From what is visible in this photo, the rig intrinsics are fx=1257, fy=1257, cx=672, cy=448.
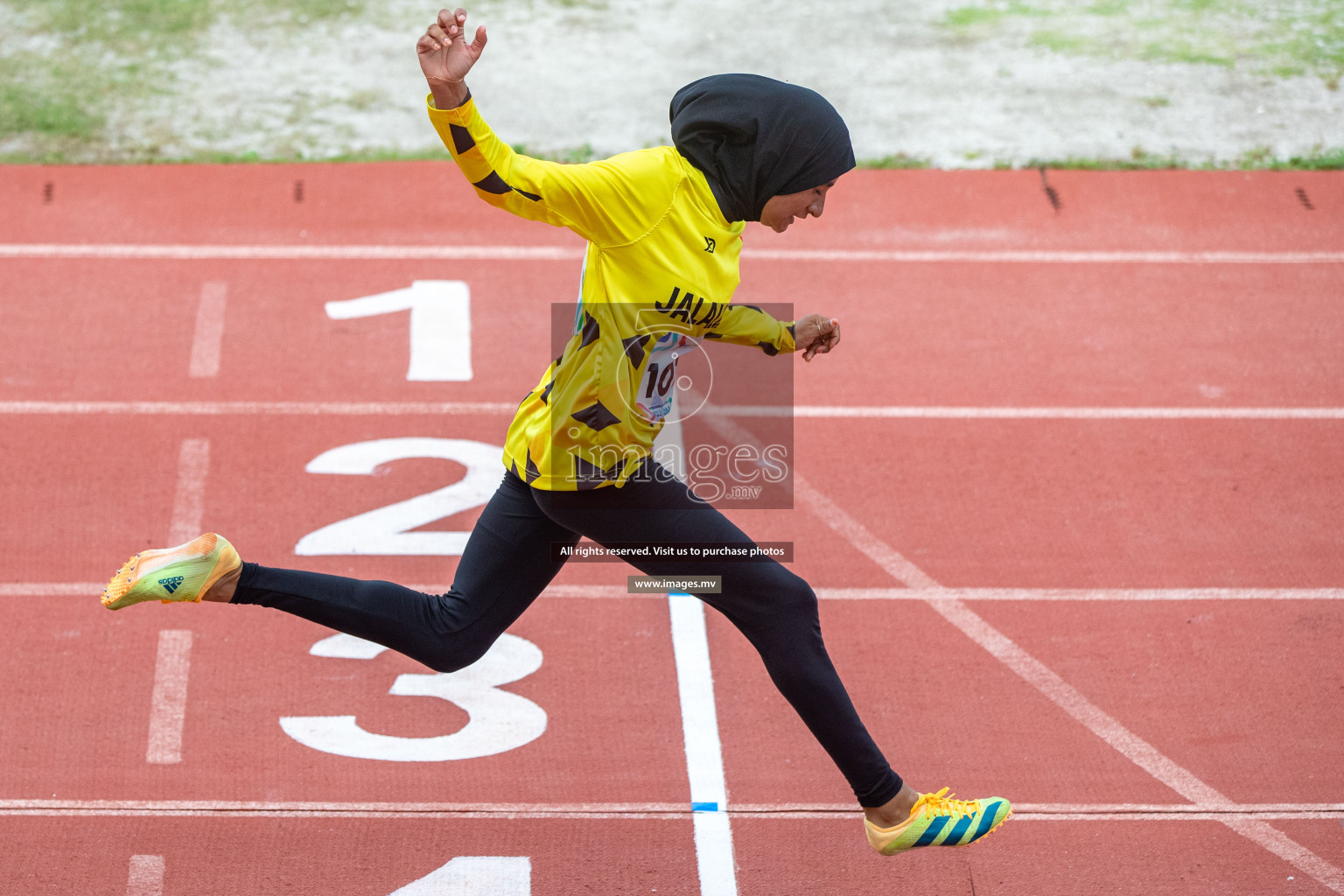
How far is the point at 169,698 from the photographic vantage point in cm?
459

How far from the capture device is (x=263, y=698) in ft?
15.1

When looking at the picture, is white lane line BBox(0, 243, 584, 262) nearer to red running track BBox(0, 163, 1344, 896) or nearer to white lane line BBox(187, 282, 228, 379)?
red running track BBox(0, 163, 1344, 896)

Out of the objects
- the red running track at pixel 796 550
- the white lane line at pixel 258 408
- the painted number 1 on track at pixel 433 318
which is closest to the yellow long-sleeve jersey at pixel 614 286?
the red running track at pixel 796 550

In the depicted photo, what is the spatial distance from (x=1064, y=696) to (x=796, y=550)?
4.23 feet

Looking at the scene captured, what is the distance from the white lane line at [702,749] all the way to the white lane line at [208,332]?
2.89 metres

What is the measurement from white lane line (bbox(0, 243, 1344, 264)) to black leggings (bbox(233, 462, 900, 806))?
429 centimetres

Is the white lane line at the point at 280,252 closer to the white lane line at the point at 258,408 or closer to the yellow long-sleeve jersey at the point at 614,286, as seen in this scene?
the white lane line at the point at 258,408

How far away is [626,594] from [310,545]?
1383 millimetres

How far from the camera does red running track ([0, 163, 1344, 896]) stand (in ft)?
13.6

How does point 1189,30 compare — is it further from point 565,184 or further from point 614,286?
point 565,184

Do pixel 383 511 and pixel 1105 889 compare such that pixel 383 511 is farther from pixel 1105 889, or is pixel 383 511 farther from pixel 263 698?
pixel 1105 889

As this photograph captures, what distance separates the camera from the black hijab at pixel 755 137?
10.0ft

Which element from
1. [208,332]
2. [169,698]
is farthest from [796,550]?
[208,332]

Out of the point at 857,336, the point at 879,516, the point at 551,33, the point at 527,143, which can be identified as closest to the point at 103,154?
the point at 527,143
